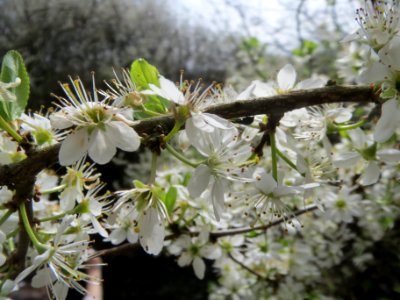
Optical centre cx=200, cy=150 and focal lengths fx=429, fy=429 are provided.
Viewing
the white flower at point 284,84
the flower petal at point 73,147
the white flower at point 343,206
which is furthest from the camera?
the white flower at point 343,206

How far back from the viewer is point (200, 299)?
354 cm

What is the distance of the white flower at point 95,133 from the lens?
551mm

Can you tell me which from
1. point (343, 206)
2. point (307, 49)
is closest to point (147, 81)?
point (343, 206)

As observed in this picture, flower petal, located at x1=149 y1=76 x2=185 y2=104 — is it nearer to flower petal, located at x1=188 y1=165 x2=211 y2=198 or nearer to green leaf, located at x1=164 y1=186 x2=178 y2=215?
flower petal, located at x1=188 y1=165 x2=211 y2=198

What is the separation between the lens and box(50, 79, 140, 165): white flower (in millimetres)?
551

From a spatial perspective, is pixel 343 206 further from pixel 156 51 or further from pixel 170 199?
pixel 156 51

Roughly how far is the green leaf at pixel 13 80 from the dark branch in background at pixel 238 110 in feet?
0.32

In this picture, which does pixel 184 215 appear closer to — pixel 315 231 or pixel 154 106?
pixel 154 106

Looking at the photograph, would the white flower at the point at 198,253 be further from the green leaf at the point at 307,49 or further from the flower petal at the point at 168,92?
the green leaf at the point at 307,49

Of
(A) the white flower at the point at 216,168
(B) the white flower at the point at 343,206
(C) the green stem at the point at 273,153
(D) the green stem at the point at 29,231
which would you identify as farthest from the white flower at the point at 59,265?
(B) the white flower at the point at 343,206

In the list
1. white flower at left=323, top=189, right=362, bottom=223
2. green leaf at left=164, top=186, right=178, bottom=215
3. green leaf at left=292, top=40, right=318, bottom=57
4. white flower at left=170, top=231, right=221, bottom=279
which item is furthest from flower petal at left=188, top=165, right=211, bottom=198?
green leaf at left=292, top=40, right=318, bottom=57

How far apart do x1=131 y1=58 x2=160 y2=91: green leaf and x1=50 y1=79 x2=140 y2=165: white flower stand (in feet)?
0.22

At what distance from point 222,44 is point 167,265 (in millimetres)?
2492

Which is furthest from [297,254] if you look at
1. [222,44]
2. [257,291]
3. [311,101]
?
[222,44]
